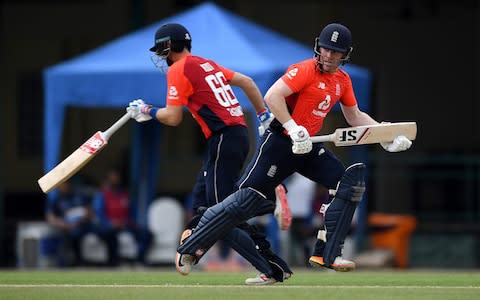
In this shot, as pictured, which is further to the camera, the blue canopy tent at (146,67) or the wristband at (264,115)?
the blue canopy tent at (146,67)

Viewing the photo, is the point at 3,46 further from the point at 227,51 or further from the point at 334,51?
the point at 334,51

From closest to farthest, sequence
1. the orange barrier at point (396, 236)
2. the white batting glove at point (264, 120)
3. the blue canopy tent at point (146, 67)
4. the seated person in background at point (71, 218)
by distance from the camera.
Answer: the white batting glove at point (264, 120) < the blue canopy tent at point (146, 67) < the seated person in background at point (71, 218) < the orange barrier at point (396, 236)

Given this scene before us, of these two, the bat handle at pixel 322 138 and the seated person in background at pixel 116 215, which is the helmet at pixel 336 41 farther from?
the seated person in background at pixel 116 215

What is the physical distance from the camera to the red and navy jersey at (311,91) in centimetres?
899

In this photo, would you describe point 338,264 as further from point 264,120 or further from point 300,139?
point 264,120

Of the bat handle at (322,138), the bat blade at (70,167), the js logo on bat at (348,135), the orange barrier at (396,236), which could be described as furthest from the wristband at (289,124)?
the orange barrier at (396,236)

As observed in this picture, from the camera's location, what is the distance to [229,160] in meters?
9.41

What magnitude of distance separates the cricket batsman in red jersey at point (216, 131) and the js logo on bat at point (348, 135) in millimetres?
658

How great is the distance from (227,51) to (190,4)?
19.5ft

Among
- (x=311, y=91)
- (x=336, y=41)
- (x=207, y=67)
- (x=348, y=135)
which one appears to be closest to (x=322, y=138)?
(x=348, y=135)

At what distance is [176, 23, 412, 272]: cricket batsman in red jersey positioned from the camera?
8898 mm

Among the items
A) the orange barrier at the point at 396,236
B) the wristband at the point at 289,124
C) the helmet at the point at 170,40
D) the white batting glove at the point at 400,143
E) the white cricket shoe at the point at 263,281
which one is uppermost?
the helmet at the point at 170,40

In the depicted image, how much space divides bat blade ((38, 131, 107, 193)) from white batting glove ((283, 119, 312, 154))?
1594 mm

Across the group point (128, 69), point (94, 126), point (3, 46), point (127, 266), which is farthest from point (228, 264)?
point (3, 46)
